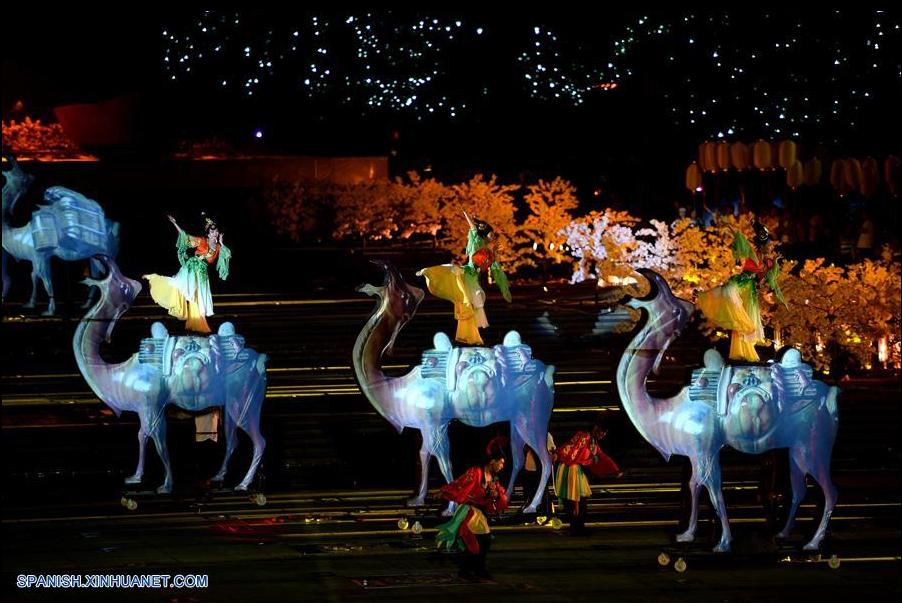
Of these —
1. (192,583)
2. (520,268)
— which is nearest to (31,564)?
(192,583)

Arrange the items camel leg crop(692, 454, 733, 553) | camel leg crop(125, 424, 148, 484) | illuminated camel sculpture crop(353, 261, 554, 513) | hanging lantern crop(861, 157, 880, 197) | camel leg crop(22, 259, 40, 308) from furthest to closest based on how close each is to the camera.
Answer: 1. hanging lantern crop(861, 157, 880, 197)
2. camel leg crop(22, 259, 40, 308)
3. camel leg crop(125, 424, 148, 484)
4. illuminated camel sculpture crop(353, 261, 554, 513)
5. camel leg crop(692, 454, 733, 553)

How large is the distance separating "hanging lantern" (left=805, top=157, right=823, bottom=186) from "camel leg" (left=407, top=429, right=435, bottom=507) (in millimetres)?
13344

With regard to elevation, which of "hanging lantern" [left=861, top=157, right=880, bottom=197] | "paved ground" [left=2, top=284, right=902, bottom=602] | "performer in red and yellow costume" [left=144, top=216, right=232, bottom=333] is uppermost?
"hanging lantern" [left=861, top=157, right=880, bottom=197]

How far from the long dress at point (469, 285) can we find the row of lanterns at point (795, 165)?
466 inches

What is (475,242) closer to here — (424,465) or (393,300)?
(393,300)

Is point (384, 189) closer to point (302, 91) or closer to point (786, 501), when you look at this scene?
point (302, 91)

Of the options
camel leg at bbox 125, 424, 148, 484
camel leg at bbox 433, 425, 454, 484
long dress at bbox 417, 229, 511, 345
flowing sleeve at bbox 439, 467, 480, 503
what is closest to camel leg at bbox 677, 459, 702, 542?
flowing sleeve at bbox 439, 467, 480, 503

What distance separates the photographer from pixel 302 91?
31219 millimetres

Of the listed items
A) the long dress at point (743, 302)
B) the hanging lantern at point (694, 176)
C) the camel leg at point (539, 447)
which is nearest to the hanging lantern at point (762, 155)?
the hanging lantern at point (694, 176)

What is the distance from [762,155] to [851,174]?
157 centimetres

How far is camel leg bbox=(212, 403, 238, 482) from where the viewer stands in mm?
15828

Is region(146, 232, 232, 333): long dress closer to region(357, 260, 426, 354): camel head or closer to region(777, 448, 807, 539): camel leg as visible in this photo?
region(357, 260, 426, 354): camel head

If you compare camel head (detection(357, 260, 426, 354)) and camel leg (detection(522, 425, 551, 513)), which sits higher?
camel head (detection(357, 260, 426, 354))

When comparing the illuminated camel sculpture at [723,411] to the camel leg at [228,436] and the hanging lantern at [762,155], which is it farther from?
the hanging lantern at [762,155]
